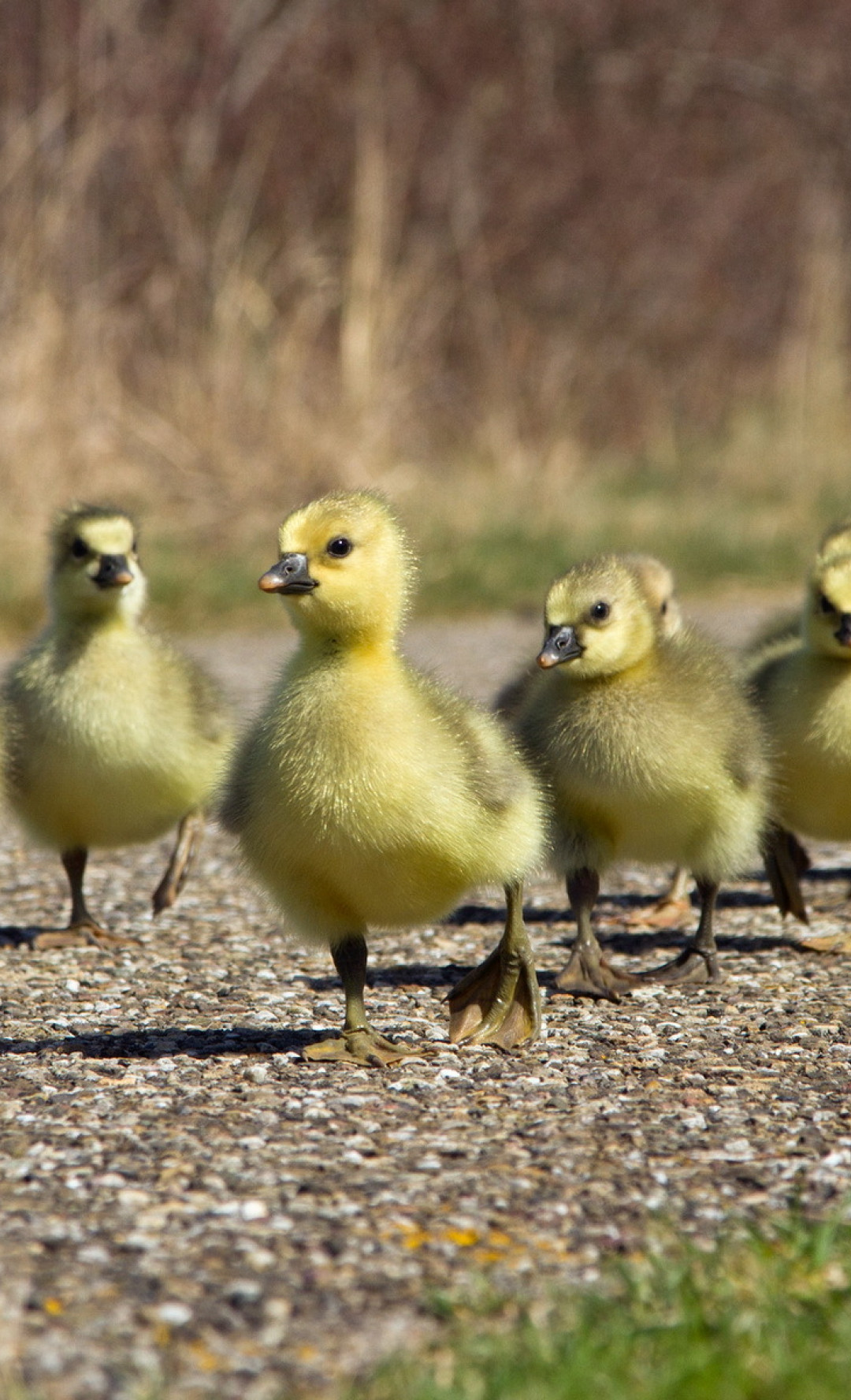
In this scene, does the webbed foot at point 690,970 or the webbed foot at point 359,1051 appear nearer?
the webbed foot at point 359,1051

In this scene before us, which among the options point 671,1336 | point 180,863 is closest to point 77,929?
point 180,863

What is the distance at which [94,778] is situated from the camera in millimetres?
5508

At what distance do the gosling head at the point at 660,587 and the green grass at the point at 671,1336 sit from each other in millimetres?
2870

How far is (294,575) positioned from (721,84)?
17.8 meters

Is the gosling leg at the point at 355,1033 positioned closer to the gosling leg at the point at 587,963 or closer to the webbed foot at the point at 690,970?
the gosling leg at the point at 587,963

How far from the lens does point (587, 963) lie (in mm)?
4949

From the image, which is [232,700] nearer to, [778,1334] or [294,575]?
[294,575]

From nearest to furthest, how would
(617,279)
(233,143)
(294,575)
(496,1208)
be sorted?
1. (496,1208)
2. (294,575)
3. (233,143)
4. (617,279)

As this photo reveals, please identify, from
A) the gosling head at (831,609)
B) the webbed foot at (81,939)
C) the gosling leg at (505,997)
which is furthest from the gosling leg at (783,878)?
the webbed foot at (81,939)

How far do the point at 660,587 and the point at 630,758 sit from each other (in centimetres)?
162

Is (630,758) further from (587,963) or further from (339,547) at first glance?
(339,547)

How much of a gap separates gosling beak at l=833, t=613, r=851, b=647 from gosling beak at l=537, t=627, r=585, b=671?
0.87m

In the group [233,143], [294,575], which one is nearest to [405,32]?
[233,143]

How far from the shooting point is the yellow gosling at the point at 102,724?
5.52 meters
